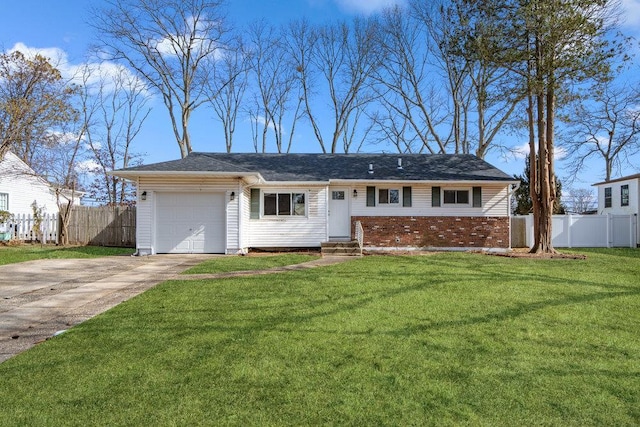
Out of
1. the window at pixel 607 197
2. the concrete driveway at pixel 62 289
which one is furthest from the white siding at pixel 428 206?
the window at pixel 607 197

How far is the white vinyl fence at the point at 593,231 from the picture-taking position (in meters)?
18.6

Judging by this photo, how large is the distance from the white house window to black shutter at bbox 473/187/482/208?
3.02 metres

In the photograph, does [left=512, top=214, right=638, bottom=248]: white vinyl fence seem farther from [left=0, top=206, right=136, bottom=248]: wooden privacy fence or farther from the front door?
[left=0, top=206, right=136, bottom=248]: wooden privacy fence

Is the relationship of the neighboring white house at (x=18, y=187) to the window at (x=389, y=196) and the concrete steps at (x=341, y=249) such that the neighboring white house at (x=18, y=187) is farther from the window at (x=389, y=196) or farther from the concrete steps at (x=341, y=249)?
the window at (x=389, y=196)

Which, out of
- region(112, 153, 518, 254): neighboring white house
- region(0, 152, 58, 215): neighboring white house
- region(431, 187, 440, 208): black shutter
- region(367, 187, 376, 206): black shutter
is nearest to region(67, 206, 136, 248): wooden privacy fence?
region(112, 153, 518, 254): neighboring white house

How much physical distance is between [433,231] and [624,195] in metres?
13.9

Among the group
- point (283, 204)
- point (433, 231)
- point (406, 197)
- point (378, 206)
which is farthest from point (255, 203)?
point (433, 231)

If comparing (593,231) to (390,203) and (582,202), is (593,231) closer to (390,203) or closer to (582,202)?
(390,203)

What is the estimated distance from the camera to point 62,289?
24.2ft

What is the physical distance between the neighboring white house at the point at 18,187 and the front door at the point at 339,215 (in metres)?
14.5

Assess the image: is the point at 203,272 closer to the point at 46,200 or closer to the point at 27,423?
the point at 27,423

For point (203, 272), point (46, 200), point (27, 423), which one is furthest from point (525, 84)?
point (46, 200)

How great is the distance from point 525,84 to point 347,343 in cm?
1341

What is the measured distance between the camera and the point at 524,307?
580cm
